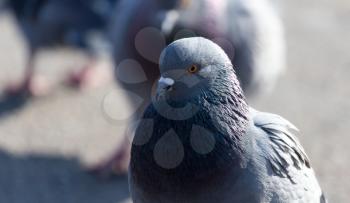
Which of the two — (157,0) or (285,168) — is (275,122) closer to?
(285,168)

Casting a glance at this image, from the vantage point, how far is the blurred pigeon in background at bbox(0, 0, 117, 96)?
5.44 meters

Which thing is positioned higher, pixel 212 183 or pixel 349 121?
pixel 349 121

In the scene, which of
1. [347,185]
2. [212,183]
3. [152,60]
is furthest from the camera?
[347,185]

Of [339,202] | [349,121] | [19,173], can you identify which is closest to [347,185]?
[339,202]

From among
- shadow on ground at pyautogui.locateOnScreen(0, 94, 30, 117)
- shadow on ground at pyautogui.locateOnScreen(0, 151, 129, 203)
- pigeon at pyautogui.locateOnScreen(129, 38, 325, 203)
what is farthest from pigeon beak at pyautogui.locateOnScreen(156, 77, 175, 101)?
shadow on ground at pyautogui.locateOnScreen(0, 94, 30, 117)

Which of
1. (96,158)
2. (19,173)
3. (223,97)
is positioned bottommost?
(19,173)

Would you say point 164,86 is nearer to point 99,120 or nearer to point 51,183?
point 51,183

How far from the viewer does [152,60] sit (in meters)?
4.36

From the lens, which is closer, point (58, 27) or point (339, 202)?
point (339, 202)

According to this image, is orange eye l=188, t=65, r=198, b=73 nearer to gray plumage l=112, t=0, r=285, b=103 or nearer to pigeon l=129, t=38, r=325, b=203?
pigeon l=129, t=38, r=325, b=203

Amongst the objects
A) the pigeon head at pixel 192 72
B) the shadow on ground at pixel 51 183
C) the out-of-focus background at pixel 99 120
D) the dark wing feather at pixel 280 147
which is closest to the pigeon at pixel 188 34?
the shadow on ground at pixel 51 183

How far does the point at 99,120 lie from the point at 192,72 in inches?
110

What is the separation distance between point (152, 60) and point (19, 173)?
1336 mm

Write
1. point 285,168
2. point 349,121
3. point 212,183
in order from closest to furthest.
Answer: point 212,183
point 285,168
point 349,121
